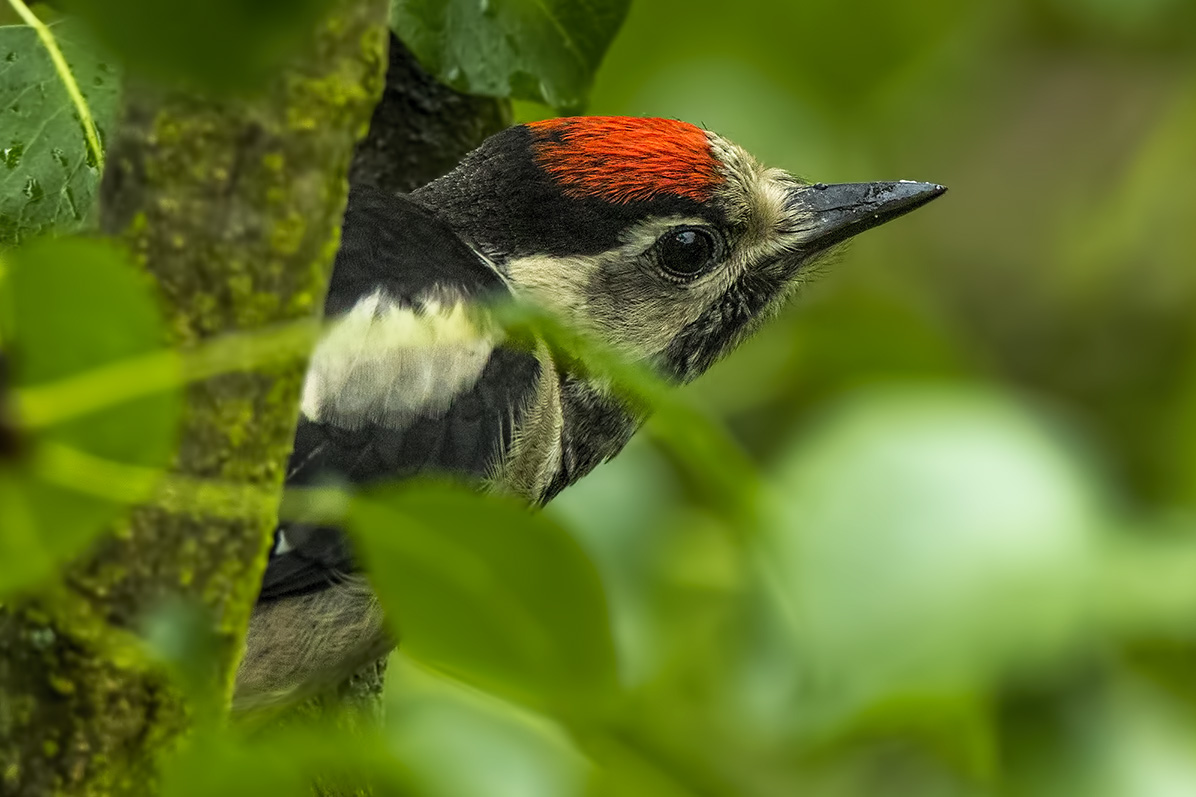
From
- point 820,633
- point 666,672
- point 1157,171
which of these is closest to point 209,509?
point 820,633

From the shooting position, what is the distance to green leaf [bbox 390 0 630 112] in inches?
76.0

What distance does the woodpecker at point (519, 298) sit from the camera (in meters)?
2.15

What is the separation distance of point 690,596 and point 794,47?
1639mm

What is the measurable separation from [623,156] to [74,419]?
194cm

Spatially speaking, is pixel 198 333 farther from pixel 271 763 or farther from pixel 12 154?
pixel 12 154

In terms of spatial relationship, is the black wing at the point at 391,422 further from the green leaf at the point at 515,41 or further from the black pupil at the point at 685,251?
the black pupil at the point at 685,251

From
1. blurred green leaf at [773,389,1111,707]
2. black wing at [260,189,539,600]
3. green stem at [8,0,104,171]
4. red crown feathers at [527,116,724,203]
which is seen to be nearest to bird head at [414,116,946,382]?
red crown feathers at [527,116,724,203]

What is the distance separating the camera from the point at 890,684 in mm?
1107

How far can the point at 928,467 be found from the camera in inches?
44.4

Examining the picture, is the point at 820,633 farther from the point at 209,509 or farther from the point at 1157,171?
the point at 1157,171

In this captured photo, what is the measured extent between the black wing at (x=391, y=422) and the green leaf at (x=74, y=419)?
126cm

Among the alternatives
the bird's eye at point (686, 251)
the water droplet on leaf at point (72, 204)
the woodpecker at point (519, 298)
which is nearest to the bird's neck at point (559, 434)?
the woodpecker at point (519, 298)

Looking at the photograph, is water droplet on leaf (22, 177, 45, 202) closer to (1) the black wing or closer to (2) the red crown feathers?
(1) the black wing

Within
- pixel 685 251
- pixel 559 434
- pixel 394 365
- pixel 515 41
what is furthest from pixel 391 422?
pixel 685 251
